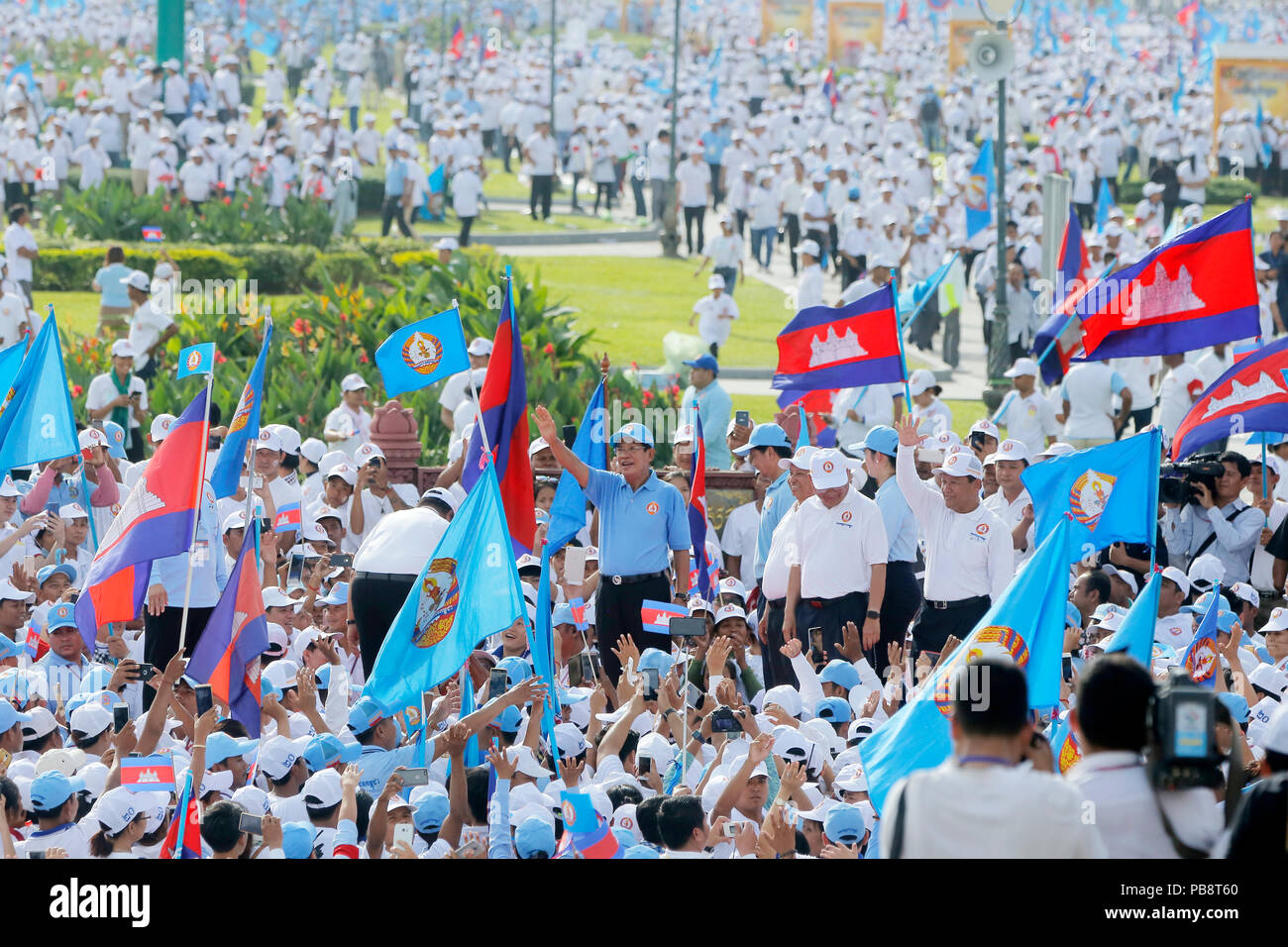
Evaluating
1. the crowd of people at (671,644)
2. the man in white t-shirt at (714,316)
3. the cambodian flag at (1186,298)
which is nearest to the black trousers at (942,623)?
the crowd of people at (671,644)

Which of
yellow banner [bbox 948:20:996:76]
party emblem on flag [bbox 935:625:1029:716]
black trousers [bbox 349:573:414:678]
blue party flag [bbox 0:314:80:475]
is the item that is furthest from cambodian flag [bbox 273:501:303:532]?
yellow banner [bbox 948:20:996:76]

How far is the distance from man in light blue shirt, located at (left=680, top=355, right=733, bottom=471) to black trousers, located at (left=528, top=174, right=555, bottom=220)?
700 inches

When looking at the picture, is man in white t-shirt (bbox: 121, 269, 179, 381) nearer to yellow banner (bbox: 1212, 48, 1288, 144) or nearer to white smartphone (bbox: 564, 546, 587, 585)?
white smartphone (bbox: 564, 546, 587, 585)

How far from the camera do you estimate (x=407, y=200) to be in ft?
96.5

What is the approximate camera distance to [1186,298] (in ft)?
42.6

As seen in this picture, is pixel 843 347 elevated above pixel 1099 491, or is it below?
above

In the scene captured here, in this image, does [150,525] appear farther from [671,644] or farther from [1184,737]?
[1184,737]

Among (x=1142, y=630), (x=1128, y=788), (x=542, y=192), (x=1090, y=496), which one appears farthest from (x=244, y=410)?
(x=542, y=192)

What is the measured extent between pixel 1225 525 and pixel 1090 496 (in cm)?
202

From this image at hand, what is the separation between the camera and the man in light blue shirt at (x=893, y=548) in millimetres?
11812

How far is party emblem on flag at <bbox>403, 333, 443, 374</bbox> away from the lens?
12.0 meters
